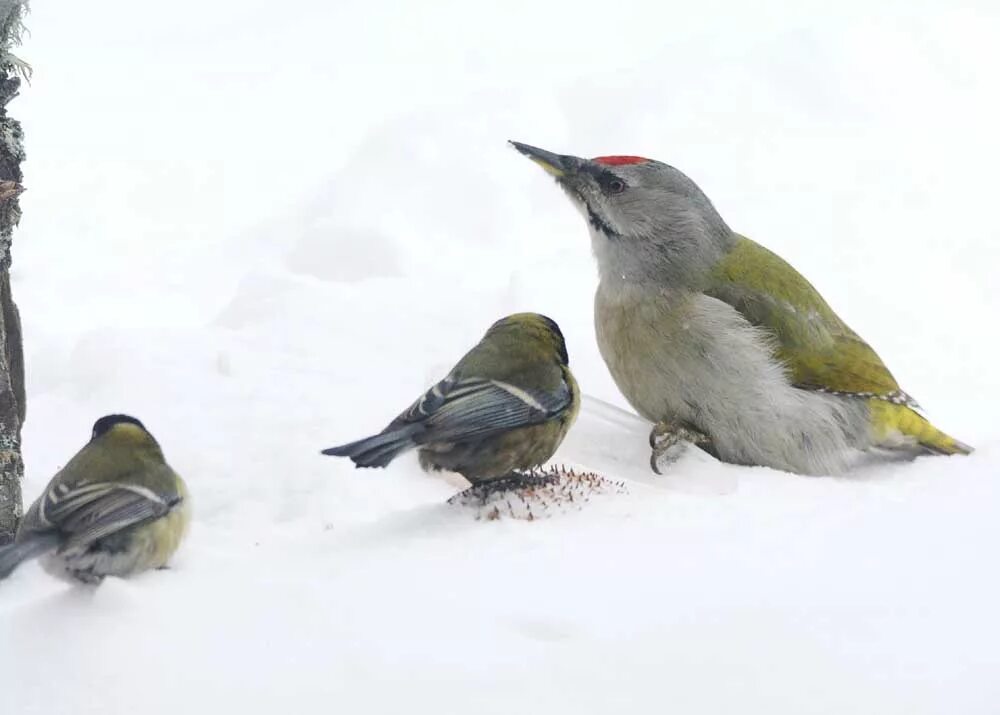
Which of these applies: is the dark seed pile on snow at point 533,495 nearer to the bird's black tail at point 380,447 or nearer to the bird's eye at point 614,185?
the bird's black tail at point 380,447

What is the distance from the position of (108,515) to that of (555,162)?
238 cm

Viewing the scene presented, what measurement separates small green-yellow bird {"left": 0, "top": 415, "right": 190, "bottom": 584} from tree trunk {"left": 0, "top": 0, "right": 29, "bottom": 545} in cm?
51

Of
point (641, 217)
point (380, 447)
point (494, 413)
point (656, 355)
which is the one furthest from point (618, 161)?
point (380, 447)

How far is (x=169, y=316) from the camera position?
8.30 meters

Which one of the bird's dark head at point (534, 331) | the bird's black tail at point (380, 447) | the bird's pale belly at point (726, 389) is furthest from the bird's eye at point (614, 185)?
the bird's black tail at point (380, 447)

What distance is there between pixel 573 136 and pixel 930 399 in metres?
4.06

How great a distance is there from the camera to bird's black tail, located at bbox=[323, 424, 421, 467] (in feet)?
12.8

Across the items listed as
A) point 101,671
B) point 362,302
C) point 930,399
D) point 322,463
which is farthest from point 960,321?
point 101,671

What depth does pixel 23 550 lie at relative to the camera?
3562 millimetres

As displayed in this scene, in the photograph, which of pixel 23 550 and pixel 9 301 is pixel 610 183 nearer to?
pixel 9 301

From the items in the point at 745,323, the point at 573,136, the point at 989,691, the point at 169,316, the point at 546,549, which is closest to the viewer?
the point at 989,691

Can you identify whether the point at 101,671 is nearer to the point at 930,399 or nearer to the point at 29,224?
the point at 930,399

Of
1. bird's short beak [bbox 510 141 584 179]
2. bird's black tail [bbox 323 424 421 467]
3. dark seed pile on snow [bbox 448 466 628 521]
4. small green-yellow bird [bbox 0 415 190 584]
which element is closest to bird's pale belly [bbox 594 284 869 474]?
bird's short beak [bbox 510 141 584 179]

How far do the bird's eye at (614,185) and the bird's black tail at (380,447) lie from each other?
168cm
